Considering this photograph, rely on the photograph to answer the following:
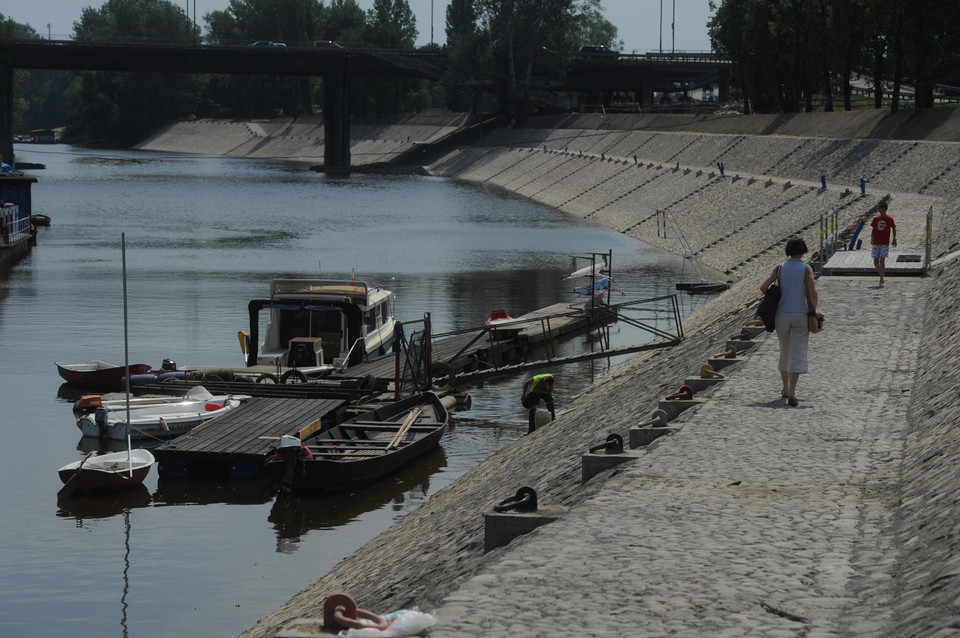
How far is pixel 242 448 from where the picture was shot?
77.0 ft

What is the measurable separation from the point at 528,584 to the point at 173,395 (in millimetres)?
20696

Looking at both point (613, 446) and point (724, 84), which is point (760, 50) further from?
point (613, 446)

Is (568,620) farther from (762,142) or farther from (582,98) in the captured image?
(582,98)

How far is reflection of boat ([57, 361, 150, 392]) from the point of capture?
31188mm

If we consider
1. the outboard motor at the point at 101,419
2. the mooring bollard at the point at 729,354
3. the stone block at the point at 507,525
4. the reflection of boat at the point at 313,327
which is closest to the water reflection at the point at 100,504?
the outboard motor at the point at 101,419

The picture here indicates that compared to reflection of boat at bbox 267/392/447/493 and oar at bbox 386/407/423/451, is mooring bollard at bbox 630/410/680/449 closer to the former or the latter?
reflection of boat at bbox 267/392/447/493

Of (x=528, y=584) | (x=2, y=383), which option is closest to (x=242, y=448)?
(x=2, y=383)

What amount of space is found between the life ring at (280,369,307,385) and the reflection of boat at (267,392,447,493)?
2899 mm

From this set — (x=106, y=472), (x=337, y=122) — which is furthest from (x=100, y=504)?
(x=337, y=122)

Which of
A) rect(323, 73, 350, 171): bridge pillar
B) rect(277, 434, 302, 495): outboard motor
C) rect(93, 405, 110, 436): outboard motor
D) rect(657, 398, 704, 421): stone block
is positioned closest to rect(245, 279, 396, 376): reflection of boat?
rect(93, 405, 110, 436): outboard motor

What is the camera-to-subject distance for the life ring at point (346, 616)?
8.69 m

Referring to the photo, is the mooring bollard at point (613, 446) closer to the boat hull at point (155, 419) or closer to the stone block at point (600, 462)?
the stone block at point (600, 462)

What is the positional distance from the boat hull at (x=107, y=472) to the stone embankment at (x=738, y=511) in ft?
17.7

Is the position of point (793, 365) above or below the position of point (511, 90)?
below
